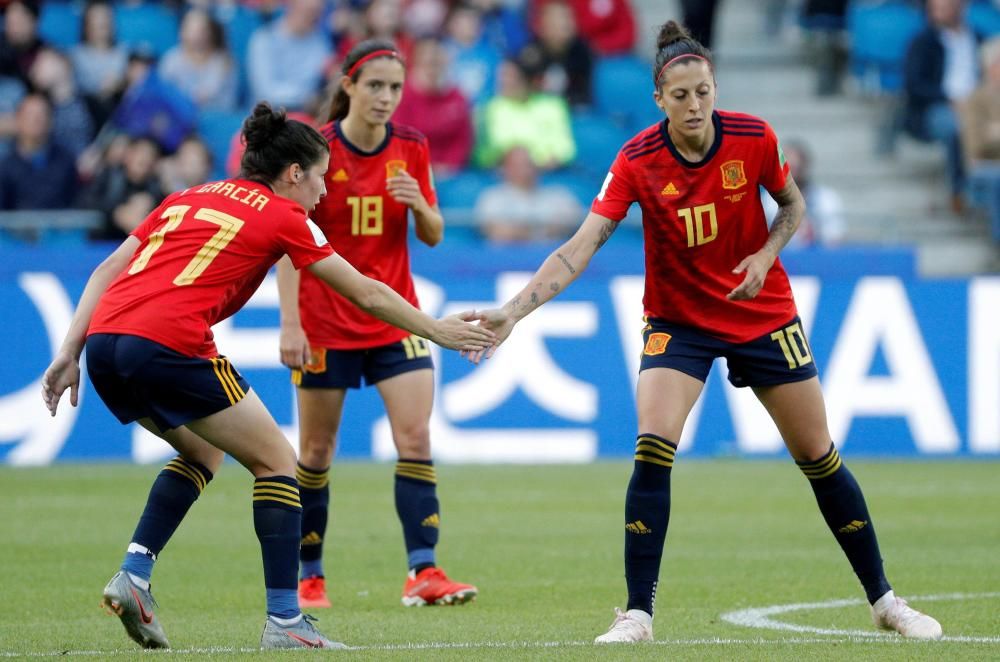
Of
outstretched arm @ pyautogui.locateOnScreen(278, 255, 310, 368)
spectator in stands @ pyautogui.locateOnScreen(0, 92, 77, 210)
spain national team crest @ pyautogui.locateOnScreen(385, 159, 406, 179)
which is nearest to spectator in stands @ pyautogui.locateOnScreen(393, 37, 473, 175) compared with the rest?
spectator in stands @ pyautogui.locateOnScreen(0, 92, 77, 210)

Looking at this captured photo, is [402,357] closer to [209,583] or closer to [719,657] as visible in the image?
[209,583]

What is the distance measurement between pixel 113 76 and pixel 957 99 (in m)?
9.31

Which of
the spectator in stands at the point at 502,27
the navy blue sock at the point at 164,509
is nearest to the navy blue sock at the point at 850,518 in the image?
the navy blue sock at the point at 164,509

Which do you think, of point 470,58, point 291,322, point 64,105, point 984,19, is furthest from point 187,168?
point 984,19

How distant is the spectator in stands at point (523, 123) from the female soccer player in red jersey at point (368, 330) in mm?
9017

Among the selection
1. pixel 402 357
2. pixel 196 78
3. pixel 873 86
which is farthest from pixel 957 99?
pixel 402 357

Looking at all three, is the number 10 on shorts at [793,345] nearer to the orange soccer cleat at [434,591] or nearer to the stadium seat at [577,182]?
the orange soccer cleat at [434,591]

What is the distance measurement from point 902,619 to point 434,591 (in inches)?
87.8

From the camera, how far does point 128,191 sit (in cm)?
1542

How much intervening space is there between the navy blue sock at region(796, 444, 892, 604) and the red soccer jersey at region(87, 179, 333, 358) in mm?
2211

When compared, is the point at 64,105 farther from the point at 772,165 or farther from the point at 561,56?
the point at 772,165

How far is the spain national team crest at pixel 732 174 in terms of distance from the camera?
660 cm

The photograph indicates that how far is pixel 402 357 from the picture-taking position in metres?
8.03

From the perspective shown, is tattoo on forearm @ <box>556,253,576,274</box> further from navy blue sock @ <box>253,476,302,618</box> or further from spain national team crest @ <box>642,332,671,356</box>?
navy blue sock @ <box>253,476,302,618</box>
